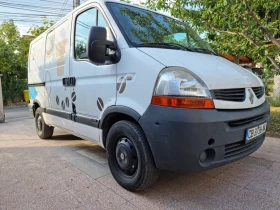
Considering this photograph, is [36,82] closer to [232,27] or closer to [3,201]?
[3,201]

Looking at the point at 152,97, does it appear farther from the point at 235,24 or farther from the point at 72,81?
the point at 235,24

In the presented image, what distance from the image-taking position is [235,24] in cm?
510

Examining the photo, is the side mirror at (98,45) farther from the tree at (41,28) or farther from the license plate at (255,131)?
the tree at (41,28)

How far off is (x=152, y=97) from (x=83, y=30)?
1.66m

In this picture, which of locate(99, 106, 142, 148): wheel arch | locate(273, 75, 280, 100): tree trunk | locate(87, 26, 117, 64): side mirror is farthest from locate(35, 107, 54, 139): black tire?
locate(273, 75, 280, 100): tree trunk

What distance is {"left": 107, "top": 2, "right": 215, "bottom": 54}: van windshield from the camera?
2344 mm

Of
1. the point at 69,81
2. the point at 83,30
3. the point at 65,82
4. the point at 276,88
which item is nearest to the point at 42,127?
the point at 65,82

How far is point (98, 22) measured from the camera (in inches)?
104

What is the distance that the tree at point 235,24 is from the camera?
4.66 m

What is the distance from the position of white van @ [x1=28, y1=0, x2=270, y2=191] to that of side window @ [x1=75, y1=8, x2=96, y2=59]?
1 cm

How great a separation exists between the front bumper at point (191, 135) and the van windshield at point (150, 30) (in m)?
0.86

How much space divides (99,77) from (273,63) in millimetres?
4352

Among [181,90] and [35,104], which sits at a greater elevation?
[181,90]

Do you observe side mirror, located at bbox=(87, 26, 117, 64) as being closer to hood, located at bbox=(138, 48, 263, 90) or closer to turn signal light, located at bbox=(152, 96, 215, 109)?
hood, located at bbox=(138, 48, 263, 90)
